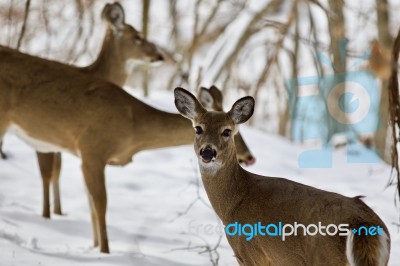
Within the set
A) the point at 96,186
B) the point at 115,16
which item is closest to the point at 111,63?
the point at 115,16

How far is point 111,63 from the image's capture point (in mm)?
8891

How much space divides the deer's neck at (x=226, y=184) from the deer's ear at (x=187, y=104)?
388mm

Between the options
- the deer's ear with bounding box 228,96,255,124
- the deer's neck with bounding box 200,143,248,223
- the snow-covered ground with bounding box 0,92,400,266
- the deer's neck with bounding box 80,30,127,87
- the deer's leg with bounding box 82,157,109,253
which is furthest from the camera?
the deer's neck with bounding box 80,30,127,87

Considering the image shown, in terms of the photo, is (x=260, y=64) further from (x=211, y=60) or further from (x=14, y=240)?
(x=14, y=240)

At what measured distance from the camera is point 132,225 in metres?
7.38

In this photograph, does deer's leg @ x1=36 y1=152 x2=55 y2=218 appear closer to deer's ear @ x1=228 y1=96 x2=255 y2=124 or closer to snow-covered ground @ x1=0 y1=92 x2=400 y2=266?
snow-covered ground @ x1=0 y1=92 x2=400 y2=266

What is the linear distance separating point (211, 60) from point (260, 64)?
6433 millimetres

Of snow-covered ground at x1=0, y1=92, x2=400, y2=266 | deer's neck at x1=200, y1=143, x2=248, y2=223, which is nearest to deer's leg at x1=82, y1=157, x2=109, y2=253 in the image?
snow-covered ground at x1=0, y1=92, x2=400, y2=266

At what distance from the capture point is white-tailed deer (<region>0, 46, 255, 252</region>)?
694 centimetres

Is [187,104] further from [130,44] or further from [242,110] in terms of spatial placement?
[130,44]

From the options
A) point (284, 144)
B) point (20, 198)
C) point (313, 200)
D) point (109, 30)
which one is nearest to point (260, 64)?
point (284, 144)

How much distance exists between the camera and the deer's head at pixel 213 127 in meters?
4.92

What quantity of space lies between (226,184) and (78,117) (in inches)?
95.9

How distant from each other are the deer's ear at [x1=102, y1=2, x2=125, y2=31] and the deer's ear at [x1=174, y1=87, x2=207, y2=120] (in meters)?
3.79
